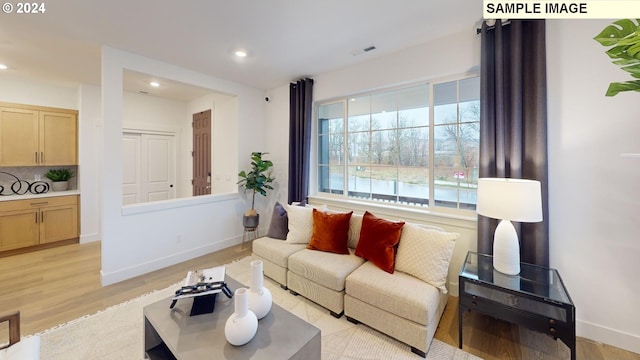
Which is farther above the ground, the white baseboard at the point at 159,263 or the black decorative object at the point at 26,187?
the black decorative object at the point at 26,187

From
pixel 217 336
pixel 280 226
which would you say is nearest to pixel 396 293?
pixel 217 336

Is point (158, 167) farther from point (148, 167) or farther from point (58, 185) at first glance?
point (58, 185)

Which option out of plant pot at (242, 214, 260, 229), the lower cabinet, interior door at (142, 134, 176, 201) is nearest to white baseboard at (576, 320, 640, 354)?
plant pot at (242, 214, 260, 229)

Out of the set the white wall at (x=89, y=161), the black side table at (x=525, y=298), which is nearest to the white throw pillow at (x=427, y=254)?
the black side table at (x=525, y=298)

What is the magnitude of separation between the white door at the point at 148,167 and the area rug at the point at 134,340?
316 cm

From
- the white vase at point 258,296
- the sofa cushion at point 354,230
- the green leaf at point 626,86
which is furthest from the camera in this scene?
the sofa cushion at point 354,230

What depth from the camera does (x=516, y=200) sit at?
1763 millimetres

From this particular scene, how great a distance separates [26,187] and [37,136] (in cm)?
88

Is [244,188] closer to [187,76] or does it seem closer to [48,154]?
[187,76]

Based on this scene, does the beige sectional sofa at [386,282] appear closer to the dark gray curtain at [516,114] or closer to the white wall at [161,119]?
the dark gray curtain at [516,114]

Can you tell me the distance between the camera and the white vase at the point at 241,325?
129 centimetres

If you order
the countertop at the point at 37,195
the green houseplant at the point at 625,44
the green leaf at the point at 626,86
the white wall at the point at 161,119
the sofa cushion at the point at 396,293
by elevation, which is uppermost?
the white wall at the point at 161,119

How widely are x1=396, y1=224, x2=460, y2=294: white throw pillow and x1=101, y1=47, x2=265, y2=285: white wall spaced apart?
2.90m

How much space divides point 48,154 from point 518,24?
21.2 feet
